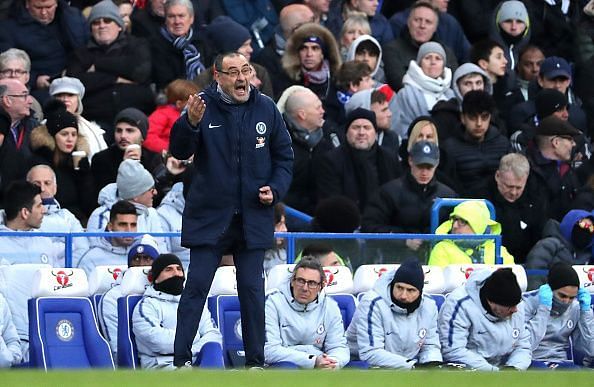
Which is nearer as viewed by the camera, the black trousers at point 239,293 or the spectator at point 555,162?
the black trousers at point 239,293

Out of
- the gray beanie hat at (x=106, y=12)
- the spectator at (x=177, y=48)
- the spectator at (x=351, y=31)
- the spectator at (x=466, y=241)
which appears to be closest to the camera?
the spectator at (x=466, y=241)

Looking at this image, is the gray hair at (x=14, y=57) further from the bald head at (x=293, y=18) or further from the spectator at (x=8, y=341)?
the spectator at (x=8, y=341)

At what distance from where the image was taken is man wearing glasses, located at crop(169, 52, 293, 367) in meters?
12.3

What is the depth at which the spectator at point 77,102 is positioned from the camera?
56.1 feet

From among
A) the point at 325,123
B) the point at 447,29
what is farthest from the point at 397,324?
the point at 447,29

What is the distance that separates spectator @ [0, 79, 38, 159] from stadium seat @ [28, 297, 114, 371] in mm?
2561

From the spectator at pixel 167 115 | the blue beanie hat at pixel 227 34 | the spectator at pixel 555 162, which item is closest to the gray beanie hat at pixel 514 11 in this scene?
the spectator at pixel 555 162

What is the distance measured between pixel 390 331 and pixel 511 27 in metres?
6.62

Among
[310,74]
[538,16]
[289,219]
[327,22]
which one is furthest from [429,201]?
[538,16]

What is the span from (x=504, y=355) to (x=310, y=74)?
4336 mm

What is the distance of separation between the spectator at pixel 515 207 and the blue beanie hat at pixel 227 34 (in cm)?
290

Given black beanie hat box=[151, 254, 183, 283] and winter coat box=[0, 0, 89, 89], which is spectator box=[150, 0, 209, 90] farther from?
black beanie hat box=[151, 254, 183, 283]

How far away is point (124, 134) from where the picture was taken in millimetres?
16797

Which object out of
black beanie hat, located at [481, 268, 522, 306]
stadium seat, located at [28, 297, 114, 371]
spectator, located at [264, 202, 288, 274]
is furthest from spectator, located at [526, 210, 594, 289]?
stadium seat, located at [28, 297, 114, 371]
